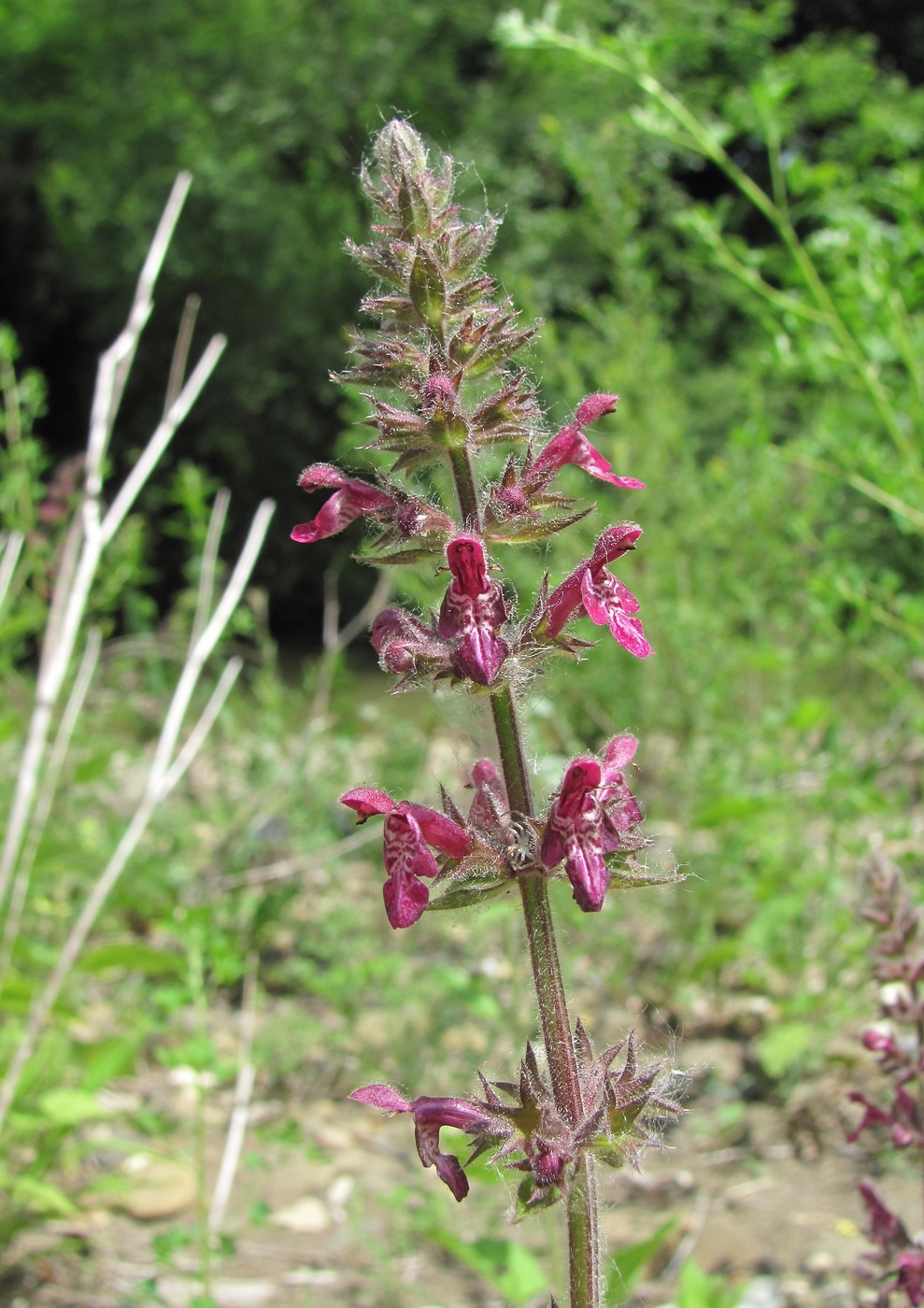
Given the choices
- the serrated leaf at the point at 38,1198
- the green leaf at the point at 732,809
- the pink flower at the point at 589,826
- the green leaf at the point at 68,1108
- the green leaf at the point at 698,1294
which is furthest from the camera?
the green leaf at the point at 732,809

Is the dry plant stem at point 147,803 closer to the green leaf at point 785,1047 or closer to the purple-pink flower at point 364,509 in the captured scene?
the purple-pink flower at point 364,509

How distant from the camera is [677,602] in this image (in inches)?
181

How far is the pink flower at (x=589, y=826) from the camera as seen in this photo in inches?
46.7

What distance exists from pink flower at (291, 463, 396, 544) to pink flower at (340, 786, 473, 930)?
349mm

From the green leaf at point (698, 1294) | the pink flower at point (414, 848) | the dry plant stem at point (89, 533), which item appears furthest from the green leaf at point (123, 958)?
the pink flower at point (414, 848)

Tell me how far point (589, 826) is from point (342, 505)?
0.49 metres

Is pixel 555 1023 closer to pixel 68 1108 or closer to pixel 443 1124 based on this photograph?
pixel 443 1124

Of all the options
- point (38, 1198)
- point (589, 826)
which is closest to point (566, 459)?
point (589, 826)

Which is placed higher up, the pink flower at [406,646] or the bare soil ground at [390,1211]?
the pink flower at [406,646]

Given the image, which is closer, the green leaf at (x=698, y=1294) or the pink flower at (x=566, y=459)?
the pink flower at (x=566, y=459)

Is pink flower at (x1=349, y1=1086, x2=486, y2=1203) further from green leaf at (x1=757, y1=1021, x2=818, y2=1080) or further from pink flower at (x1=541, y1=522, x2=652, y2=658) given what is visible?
green leaf at (x1=757, y1=1021, x2=818, y2=1080)

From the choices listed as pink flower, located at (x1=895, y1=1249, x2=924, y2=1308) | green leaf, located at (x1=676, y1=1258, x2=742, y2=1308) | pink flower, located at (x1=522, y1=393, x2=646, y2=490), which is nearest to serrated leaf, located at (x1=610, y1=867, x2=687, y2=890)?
pink flower, located at (x1=522, y1=393, x2=646, y2=490)

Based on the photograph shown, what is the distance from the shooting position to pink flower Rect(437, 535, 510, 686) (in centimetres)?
122

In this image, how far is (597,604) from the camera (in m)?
1.32
